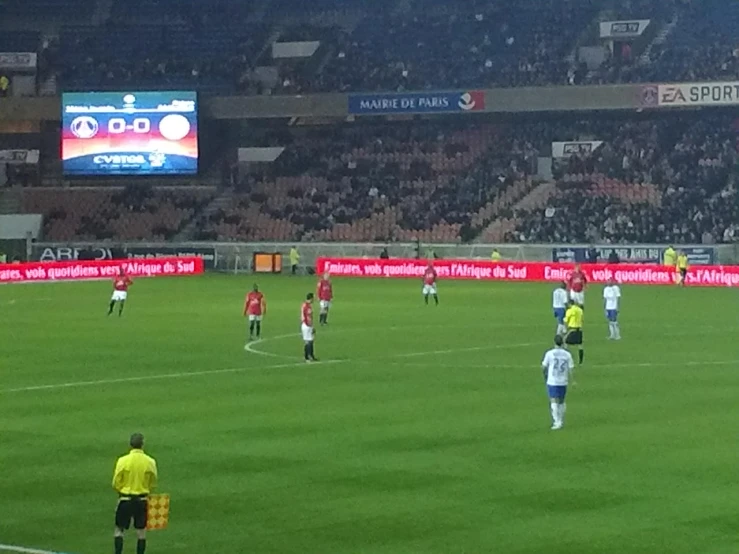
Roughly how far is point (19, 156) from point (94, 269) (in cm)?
1716

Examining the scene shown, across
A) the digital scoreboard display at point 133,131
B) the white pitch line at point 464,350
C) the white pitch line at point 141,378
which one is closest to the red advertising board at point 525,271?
the digital scoreboard display at point 133,131

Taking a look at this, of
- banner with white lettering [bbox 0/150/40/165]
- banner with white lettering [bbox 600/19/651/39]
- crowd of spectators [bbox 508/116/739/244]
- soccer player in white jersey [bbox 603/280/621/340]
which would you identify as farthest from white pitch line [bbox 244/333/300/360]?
banner with white lettering [bbox 0/150/40/165]

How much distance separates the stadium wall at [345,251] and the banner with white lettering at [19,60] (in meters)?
13.5

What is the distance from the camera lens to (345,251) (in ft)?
275

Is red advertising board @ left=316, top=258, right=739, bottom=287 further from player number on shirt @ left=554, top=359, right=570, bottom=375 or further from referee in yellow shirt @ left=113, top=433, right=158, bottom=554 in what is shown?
referee in yellow shirt @ left=113, top=433, right=158, bottom=554

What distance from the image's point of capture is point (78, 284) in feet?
252

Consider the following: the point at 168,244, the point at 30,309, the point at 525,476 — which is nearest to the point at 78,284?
the point at 168,244

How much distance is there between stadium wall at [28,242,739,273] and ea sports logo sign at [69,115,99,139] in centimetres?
686

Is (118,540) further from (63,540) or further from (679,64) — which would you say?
(679,64)

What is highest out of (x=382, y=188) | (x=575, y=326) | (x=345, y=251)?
(x=382, y=188)

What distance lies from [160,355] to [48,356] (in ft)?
9.64

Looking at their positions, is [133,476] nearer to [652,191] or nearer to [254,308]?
[254,308]

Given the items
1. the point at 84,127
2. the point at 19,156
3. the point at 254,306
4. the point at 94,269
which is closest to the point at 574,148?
the point at 84,127

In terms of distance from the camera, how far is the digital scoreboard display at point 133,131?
8288 centimetres
